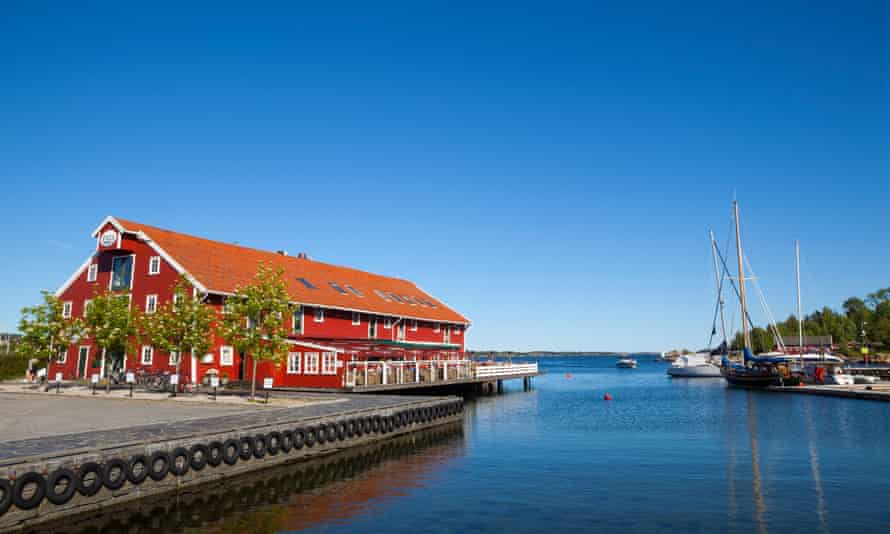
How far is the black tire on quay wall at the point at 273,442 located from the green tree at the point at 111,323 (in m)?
20.2

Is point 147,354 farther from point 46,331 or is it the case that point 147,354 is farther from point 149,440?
point 149,440

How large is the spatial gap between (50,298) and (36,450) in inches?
1239

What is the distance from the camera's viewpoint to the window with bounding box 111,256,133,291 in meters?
47.0

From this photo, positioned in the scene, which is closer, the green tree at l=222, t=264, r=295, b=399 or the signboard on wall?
the green tree at l=222, t=264, r=295, b=399

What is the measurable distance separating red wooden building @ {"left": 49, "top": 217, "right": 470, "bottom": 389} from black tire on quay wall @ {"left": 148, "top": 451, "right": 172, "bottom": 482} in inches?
773

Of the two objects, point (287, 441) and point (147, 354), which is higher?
point (147, 354)

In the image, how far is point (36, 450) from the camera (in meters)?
17.5

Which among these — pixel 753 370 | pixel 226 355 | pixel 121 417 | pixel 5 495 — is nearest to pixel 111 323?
pixel 226 355

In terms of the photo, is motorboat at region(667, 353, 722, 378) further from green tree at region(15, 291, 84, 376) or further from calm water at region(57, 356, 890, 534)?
green tree at region(15, 291, 84, 376)

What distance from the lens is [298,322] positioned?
159 feet

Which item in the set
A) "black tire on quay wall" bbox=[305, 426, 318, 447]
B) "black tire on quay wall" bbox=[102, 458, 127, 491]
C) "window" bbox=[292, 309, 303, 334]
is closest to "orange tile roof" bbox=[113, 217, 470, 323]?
"window" bbox=[292, 309, 303, 334]

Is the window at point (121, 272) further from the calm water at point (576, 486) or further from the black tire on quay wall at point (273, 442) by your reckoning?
the black tire on quay wall at point (273, 442)

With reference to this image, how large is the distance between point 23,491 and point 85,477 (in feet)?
5.31

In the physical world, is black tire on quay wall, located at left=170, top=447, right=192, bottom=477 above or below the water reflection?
above
